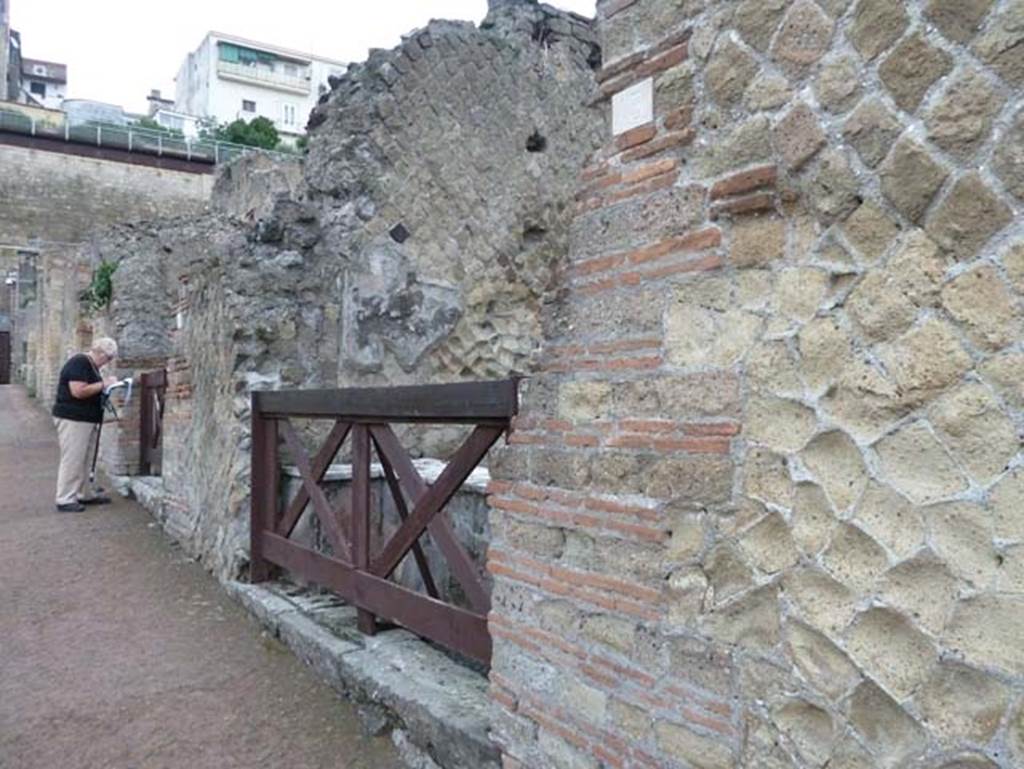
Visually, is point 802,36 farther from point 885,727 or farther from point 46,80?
point 46,80

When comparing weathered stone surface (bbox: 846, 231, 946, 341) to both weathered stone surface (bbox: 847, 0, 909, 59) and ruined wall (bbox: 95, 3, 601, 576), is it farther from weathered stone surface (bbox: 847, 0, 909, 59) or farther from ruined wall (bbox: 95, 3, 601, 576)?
ruined wall (bbox: 95, 3, 601, 576)

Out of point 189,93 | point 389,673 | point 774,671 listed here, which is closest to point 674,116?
point 774,671

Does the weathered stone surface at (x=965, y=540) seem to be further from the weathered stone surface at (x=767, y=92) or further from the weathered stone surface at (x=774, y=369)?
the weathered stone surface at (x=767, y=92)

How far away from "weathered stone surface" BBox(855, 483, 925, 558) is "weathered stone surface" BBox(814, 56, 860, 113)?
2.51 feet

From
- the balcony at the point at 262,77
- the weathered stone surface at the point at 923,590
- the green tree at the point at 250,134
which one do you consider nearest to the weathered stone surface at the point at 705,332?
the weathered stone surface at the point at 923,590

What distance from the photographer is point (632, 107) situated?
2.14 meters

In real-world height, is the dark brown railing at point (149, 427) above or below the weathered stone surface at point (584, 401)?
below

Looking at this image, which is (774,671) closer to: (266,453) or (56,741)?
(56,741)

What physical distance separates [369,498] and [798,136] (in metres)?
2.48

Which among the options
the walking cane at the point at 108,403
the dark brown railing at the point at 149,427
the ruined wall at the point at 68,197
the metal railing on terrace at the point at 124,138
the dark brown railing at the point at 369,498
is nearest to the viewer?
the dark brown railing at the point at 369,498

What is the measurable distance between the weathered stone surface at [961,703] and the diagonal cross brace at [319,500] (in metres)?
2.71

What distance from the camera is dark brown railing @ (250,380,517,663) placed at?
279 cm

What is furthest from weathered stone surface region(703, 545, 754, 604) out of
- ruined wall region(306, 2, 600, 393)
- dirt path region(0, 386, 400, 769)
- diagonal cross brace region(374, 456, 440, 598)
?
ruined wall region(306, 2, 600, 393)

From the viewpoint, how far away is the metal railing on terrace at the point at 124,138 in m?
28.7
